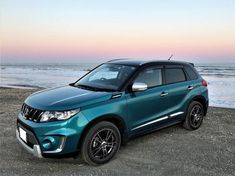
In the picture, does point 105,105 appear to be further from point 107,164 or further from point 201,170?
point 201,170

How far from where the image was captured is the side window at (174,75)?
A: 5.61 m

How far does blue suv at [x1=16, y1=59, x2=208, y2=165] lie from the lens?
13.1 ft

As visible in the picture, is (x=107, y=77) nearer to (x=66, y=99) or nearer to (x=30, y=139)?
(x=66, y=99)

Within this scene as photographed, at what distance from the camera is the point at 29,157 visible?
470 cm

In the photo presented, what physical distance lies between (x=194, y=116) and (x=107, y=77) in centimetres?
241

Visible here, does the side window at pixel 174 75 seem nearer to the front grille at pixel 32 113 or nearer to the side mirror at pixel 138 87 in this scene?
the side mirror at pixel 138 87

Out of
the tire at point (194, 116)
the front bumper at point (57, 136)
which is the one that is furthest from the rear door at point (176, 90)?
the front bumper at point (57, 136)

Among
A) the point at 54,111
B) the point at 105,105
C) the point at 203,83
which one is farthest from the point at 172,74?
the point at 54,111

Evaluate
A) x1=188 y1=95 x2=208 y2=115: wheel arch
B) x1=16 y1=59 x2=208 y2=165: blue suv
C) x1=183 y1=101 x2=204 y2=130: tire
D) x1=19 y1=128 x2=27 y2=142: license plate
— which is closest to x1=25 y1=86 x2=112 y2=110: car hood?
x1=16 y1=59 x2=208 y2=165: blue suv

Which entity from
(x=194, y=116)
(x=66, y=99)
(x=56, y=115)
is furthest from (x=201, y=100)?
(x=56, y=115)

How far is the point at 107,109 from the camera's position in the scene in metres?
4.32

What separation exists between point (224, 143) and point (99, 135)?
113 inches

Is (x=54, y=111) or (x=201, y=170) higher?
(x=54, y=111)

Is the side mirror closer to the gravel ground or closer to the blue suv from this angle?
the blue suv
